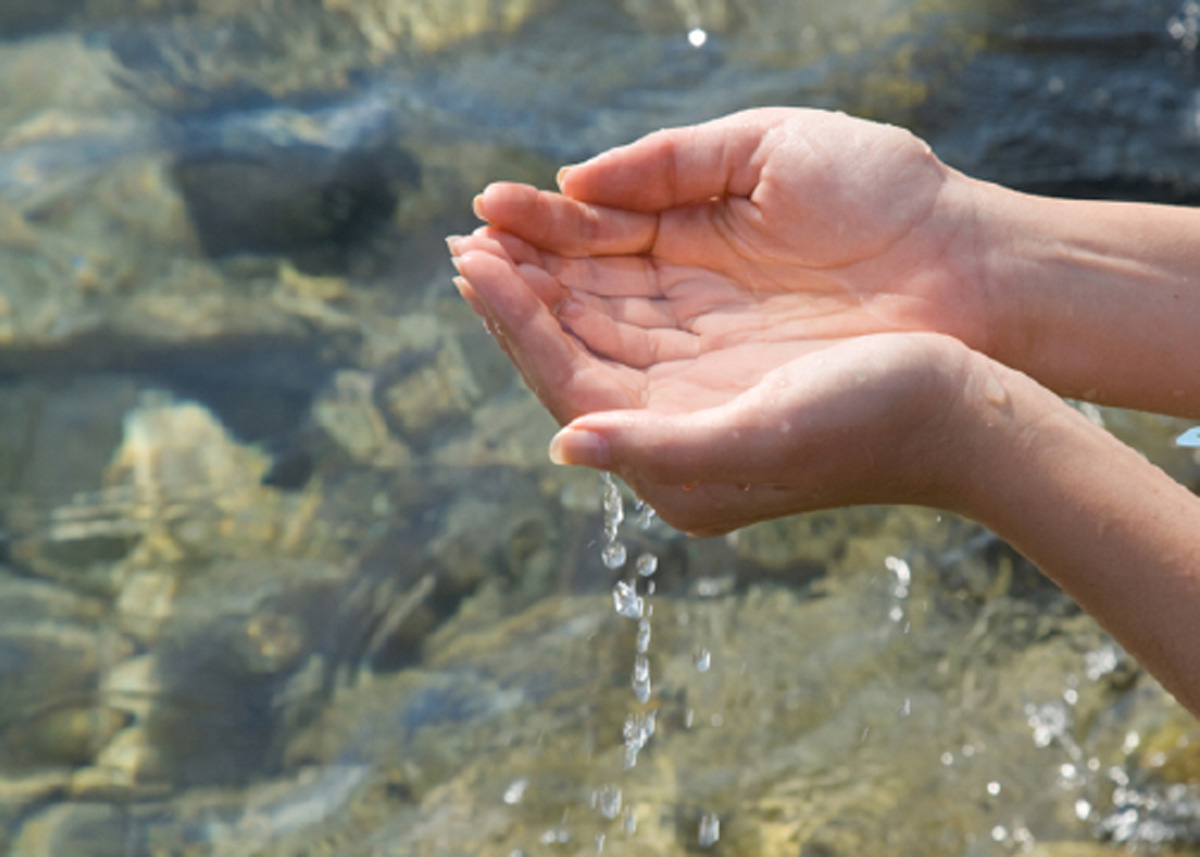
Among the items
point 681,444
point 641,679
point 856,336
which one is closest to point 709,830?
point 641,679

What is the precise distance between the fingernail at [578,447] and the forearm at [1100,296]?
1097mm

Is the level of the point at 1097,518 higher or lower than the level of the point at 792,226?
lower

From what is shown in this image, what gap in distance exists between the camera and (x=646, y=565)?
3.23 m

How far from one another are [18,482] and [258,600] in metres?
0.86

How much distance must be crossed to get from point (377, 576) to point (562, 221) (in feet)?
4.91

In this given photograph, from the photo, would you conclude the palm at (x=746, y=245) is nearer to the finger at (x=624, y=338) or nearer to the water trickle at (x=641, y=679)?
the finger at (x=624, y=338)

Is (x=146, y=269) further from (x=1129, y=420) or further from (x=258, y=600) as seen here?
(x=1129, y=420)

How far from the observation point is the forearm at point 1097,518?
173 centimetres

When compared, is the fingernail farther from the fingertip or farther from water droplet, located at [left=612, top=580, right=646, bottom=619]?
water droplet, located at [left=612, top=580, right=646, bottom=619]

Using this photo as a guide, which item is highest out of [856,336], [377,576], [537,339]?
[537,339]

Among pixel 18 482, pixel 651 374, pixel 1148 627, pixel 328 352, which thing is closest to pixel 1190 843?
pixel 1148 627

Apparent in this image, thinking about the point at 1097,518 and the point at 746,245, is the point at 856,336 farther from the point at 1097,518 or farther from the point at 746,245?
the point at 1097,518

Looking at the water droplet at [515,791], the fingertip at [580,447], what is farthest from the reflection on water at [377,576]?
the fingertip at [580,447]

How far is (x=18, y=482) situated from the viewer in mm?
3176
